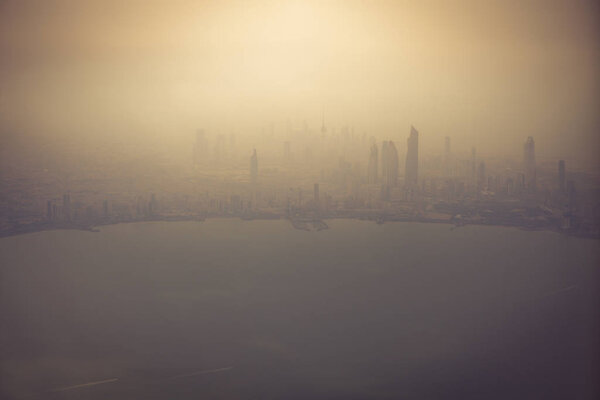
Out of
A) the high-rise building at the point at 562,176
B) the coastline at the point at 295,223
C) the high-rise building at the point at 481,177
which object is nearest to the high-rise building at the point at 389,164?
the coastline at the point at 295,223

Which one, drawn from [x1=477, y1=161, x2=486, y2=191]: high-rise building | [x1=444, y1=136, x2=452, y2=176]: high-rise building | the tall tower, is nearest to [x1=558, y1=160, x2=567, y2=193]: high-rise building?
[x1=477, y1=161, x2=486, y2=191]: high-rise building

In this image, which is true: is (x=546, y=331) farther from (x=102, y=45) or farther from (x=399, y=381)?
(x=102, y=45)

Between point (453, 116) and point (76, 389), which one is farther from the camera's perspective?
point (453, 116)

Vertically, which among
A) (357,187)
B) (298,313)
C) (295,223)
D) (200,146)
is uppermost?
(200,146)

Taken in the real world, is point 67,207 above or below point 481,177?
below

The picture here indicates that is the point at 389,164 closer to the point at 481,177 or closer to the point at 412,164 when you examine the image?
the point at 412,164

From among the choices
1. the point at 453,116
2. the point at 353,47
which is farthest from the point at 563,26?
the point at 353,47

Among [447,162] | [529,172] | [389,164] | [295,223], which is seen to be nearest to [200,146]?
[295,223]
